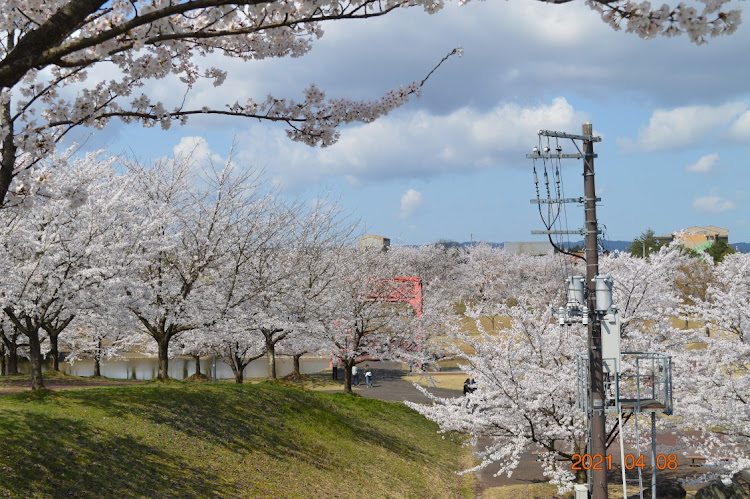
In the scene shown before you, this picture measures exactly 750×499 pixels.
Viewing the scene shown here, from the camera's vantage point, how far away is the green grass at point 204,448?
10773mm

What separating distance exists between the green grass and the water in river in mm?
23252

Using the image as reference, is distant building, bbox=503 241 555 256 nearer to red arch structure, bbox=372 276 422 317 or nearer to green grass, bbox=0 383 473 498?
red arch structure, bbox=372 276 422 317

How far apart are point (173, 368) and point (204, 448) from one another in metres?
34.2

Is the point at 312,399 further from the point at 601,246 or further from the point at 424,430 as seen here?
the point at 601,246

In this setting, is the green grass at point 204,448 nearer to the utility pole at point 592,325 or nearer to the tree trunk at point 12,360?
the utility pole at point 592,325

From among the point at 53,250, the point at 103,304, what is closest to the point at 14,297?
the point at 53,250

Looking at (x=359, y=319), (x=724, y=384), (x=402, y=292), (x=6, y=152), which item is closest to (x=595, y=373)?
(x=724, y=384)

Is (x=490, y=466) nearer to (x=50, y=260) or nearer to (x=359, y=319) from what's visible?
(x=359, y=319)

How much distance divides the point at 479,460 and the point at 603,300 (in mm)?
11830

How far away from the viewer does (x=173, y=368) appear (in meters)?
45.8

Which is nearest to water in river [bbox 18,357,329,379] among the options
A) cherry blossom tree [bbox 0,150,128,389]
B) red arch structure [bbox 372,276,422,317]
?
red arch structure [bbox 372,276,422,317]

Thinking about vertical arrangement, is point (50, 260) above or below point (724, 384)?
above

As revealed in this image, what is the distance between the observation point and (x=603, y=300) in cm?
1126

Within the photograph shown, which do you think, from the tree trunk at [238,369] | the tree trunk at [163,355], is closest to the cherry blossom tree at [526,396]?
the tree trunk at [163,355]
